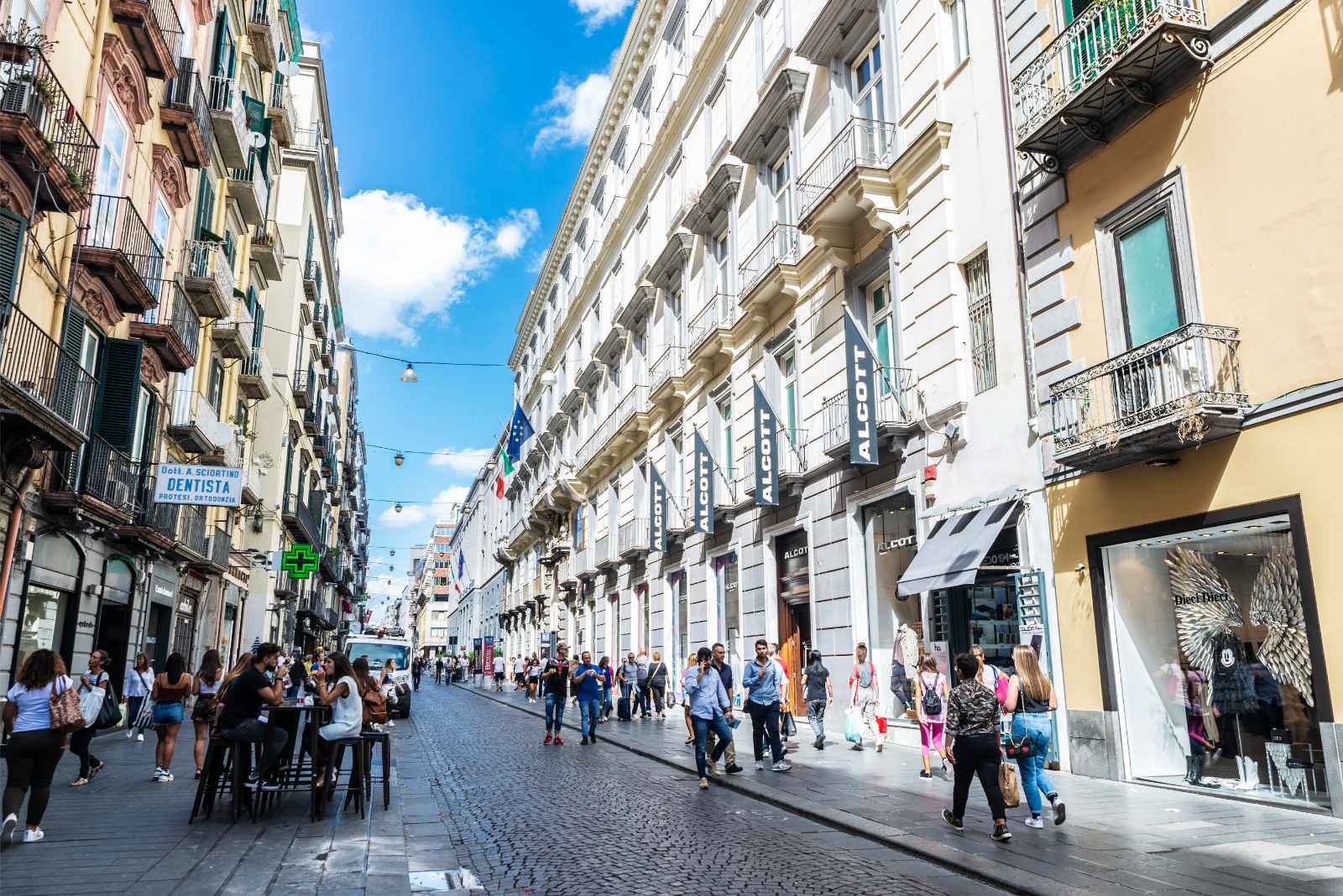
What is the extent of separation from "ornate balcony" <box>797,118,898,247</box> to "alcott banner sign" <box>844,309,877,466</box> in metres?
2.28

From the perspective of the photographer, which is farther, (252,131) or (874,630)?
(252,131)

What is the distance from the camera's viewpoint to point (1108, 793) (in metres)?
10.2

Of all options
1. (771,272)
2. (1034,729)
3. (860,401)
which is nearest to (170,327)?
(771,272)

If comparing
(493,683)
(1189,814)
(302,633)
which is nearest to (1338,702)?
(1189,814)

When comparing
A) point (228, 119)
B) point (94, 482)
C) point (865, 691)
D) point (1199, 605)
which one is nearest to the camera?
point (1199, 605)

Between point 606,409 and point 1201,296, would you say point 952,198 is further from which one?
point 606,409

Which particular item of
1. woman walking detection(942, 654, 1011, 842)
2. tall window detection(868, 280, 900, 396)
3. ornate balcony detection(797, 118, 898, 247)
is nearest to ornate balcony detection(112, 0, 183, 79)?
ornate balcony detection(797, 118, 898, 247)

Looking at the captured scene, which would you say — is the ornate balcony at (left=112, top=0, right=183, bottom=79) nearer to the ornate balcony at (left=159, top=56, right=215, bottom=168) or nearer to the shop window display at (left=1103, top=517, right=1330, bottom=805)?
the ornate balcony at (left=159, top=56, right=215, bottom=168)

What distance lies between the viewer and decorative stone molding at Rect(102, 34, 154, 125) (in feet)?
53.9

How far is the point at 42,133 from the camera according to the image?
12781 millimetres

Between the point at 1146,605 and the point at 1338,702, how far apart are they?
9.01 ft

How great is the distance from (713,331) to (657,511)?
6.02m

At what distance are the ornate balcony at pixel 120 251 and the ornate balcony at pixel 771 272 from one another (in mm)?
11510

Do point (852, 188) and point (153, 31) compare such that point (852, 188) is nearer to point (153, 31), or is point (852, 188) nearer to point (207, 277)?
point (153, 31)
